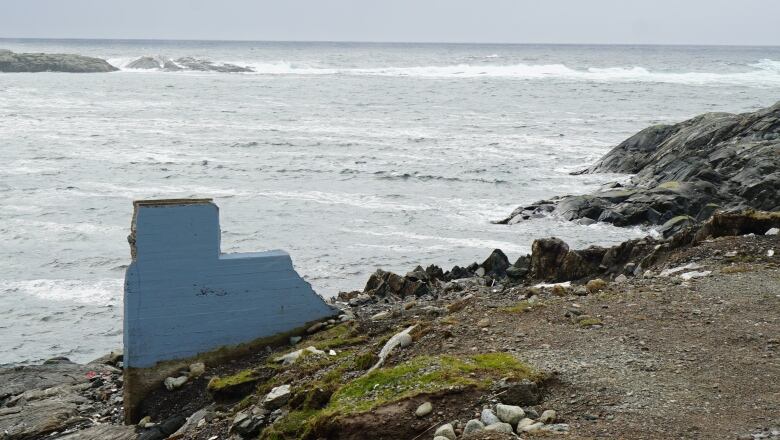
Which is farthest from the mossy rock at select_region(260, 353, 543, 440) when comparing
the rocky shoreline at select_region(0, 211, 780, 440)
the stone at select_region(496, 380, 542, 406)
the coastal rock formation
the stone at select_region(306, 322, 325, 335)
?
the coastal rock formation

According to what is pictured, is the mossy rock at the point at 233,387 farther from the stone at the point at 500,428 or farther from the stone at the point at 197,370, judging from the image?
the stone at the point at 500,428

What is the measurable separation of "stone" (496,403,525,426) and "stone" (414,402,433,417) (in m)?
0.53

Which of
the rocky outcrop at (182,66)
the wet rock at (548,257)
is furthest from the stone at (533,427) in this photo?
the rocky outcrop at (182,66)

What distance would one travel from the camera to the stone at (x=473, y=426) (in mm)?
6717

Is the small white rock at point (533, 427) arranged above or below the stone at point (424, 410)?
above

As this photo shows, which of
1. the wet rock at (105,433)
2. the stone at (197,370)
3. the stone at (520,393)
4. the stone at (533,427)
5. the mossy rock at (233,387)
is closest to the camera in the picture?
the stone at (533,427)

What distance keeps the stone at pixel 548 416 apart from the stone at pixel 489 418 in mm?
328

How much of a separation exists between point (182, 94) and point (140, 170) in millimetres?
36527

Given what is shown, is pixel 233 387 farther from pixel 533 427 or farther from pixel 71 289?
pixel 71 289

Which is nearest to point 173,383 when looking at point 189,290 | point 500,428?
point 189,290

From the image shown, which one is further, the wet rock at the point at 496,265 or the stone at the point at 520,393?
the wet rock at the point at 496,265

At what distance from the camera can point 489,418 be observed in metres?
6.87

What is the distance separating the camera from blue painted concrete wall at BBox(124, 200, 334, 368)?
968cm

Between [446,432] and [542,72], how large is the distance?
103225 millimetres
